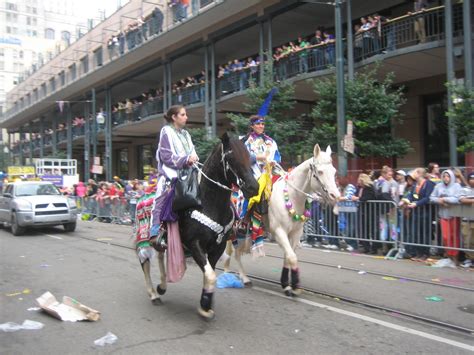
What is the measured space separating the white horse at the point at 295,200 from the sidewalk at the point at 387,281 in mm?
847

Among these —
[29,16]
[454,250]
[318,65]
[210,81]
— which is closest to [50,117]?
[29,16]

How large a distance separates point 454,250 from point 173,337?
670cm

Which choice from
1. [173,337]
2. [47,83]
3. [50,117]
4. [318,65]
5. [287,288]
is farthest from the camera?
[50,117]

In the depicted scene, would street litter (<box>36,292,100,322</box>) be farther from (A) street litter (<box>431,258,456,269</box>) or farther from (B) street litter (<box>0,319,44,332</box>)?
(A) street litter (<box>431,258,456,269</box>)

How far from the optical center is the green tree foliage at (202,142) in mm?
20125

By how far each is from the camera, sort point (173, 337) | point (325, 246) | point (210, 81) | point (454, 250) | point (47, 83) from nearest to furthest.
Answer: point (173, 337)
point (454, 250)
point (325, 246)
point (210, 81)
point (47, 83)

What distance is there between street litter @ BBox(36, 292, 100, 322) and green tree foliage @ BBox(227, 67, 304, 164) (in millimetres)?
10934

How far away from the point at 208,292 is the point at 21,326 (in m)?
2.25

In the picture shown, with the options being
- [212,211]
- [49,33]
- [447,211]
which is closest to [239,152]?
[212,211]

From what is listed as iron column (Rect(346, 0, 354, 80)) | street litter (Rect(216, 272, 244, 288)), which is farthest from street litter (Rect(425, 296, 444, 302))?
iron column (Rect(346, 0, 354, 80))

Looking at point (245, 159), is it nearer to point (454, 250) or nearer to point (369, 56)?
point (454, 250)

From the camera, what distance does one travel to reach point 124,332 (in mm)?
5098

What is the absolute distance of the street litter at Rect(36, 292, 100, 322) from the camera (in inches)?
217

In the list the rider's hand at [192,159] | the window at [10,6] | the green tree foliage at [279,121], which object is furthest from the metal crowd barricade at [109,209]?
the window at [10,6]
